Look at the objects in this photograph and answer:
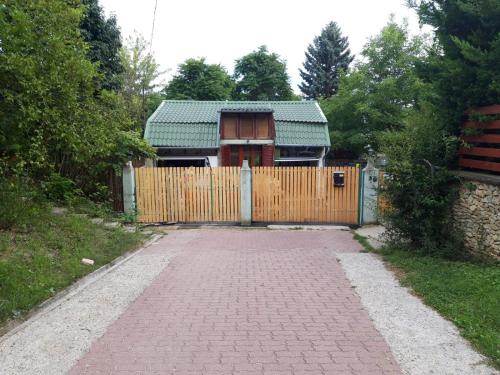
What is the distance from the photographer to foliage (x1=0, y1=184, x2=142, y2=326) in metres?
4.54

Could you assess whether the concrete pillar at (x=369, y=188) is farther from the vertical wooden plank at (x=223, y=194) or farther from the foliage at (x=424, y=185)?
the vertical wooden plank at (x=223, y=194)

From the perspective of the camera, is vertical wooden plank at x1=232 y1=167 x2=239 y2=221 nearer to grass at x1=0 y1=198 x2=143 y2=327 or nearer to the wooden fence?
grass at x1=0 y1=198 x2=143 y2=327

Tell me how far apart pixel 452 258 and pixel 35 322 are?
6.48 m

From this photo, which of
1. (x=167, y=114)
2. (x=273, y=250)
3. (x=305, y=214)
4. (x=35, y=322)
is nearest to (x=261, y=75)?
(x=167, y=114)

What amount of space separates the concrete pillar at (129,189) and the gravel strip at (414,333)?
7175 mm

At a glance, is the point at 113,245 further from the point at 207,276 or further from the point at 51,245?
the point at 207,276

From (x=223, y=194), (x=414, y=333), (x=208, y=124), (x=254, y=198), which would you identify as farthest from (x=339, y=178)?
(x=208, y=124)

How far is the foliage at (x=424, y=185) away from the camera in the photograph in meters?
6.89

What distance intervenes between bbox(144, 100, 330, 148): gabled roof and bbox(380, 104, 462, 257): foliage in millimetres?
9818

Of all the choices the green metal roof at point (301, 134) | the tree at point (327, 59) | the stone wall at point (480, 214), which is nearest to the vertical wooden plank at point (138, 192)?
the green metal roof at point (301, 134)

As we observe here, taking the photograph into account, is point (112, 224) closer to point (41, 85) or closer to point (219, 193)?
point (219, 193)

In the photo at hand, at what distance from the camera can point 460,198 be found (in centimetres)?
678

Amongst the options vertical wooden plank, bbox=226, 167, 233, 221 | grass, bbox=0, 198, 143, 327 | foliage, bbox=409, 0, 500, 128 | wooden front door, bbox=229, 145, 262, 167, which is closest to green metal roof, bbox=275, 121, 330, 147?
wooden front door, bbox=229, 145, 262, 167

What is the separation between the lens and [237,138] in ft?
55.5
